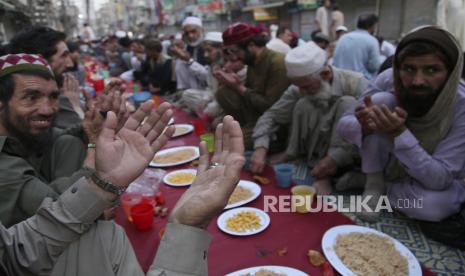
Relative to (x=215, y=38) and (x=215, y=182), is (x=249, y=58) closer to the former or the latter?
(x=215, y=38)

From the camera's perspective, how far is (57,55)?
10.2 ft

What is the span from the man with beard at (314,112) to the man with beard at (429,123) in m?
0.63

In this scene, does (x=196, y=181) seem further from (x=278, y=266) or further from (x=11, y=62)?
(x=11, y=62)

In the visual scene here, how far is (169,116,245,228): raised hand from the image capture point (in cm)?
99

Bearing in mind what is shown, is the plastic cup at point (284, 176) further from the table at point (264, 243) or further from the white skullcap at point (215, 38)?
the white skullcap at point (215, 38)

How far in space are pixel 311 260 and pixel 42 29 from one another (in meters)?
3.32

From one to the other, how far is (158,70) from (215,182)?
5.95 meters

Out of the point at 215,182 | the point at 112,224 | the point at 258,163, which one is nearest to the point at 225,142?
the point at 215,182

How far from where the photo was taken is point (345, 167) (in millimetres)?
2898

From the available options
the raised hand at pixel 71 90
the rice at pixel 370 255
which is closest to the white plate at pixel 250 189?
the rice at pixel 370 255

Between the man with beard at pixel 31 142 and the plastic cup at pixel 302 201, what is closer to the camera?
the man with beard at pixel 31 142

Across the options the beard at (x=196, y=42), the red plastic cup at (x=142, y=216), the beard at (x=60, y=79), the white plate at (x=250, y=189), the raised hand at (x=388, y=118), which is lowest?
the white plate at (x=250, y=189)

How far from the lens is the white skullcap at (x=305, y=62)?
8.55 feet

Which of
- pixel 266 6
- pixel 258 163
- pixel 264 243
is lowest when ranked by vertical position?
pixel 264 243
